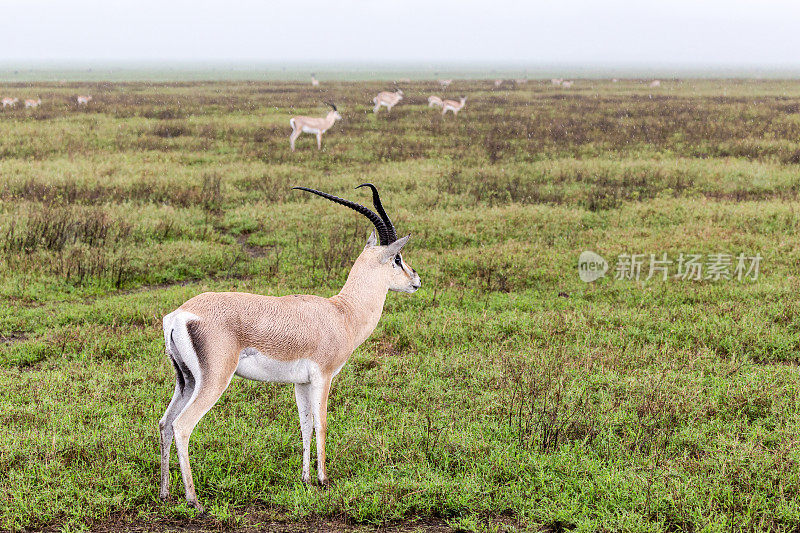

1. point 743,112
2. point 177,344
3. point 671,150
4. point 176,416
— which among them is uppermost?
point 743,112

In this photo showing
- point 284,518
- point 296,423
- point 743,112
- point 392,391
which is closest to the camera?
point 284,518

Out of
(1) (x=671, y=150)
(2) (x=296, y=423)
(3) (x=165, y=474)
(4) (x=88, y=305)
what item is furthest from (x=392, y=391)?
(1) (x=671, y=150)

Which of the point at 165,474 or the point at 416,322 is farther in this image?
the point at 416,322

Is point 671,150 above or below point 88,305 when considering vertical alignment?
above

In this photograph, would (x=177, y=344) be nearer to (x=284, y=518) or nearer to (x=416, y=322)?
(x=284, y=518)

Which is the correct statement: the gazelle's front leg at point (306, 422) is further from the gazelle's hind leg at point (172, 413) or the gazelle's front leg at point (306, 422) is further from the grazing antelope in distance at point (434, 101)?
the grazing antelope in distance at point (434, 101)

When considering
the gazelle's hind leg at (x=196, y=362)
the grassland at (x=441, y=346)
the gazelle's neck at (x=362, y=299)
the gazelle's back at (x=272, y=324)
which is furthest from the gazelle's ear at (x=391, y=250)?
the grassland at (x=441, y=346)

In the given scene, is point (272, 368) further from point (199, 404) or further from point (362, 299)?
point (362, 299)

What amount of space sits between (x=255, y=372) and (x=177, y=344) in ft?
1.83

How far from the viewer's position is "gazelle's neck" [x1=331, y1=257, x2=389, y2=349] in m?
4.62

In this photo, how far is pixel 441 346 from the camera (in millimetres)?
7289

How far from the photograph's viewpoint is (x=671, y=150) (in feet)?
65.6

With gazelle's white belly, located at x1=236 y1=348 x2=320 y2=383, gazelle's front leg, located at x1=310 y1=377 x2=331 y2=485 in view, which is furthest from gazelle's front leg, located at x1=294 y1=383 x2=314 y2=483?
gazelle's white belly, located at x1=236 y1=348 x2=320 y2=383

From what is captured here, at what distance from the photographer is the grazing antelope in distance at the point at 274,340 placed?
3943 millimetres
